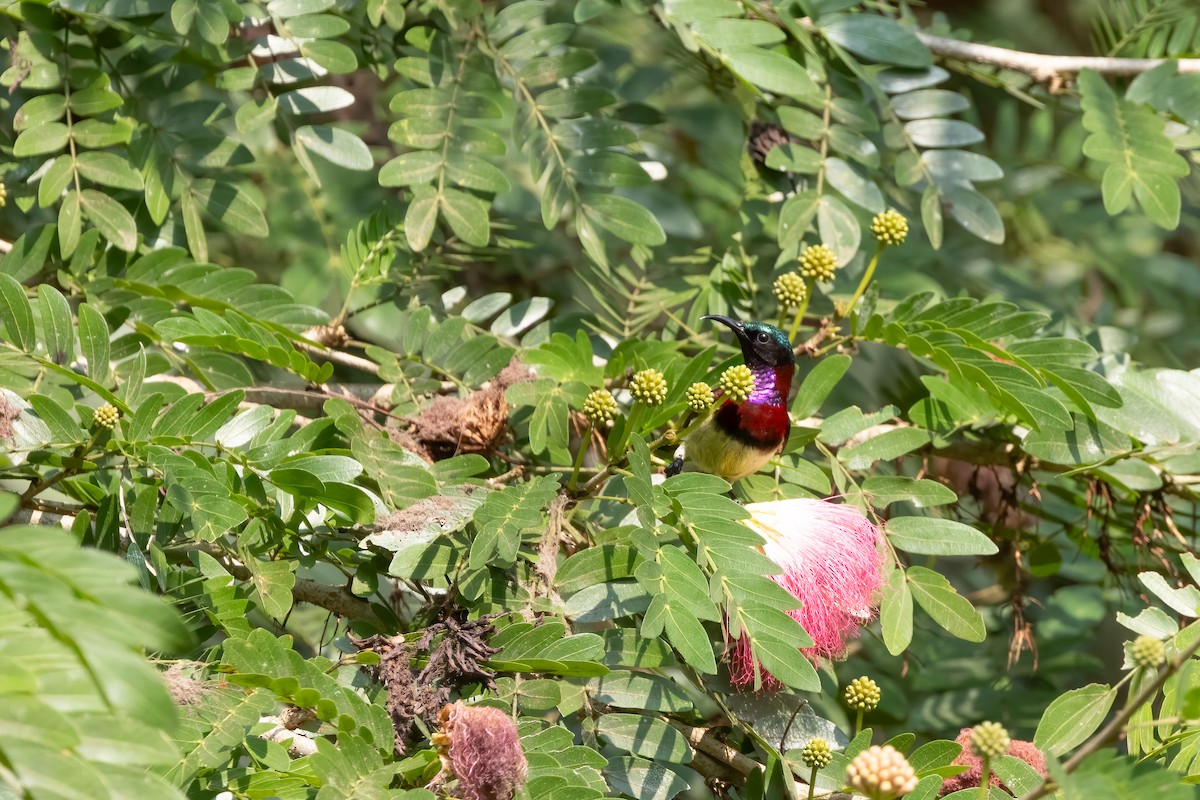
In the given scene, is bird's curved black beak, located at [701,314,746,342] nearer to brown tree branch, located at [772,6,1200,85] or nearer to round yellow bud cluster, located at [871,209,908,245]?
round yellow bud cluster, located at [871,209,908,245]

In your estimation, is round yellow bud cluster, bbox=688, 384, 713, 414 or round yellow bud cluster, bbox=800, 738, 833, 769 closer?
round yellow bud cluster, bbox=800, 738, 833, 769

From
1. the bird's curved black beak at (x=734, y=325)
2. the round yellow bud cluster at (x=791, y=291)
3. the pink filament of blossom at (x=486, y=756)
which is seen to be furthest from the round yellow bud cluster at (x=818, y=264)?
the pink filament of blossom at (x=486, y=756)

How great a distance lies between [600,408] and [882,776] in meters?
0.96

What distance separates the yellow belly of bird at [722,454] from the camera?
8.02ft

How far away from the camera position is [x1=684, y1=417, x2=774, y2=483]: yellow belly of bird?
244cm

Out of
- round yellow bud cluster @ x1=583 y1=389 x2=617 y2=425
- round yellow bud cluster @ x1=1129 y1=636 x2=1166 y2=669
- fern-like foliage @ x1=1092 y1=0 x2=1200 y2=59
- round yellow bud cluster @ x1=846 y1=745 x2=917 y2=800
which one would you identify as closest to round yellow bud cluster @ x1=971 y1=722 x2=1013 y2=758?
round yellow bud cluster @ x1=846 y1=745 x2=917 y2=800

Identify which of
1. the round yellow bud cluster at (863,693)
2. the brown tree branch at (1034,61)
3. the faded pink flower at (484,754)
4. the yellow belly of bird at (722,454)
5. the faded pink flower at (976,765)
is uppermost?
the brown tree branch at (1034,61)

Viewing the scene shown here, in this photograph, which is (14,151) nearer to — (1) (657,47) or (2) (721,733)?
(2) (721,733)

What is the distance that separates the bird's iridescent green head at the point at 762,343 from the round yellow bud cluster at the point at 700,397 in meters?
0.53

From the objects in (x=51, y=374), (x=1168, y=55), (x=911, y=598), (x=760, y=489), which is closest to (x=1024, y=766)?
(x=911, y=598)

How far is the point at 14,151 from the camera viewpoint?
2.36 meters

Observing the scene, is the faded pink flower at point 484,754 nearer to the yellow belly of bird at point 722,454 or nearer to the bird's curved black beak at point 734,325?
the yellow belly of bird at point 722,454

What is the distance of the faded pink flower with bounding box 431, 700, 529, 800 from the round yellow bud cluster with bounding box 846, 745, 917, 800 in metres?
0.46

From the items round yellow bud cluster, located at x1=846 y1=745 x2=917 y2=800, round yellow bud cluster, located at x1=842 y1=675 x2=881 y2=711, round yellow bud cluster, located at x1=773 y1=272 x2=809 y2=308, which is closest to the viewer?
round yellow bud cluster, located at x1=846 y1=745 x2=917 y2=800
